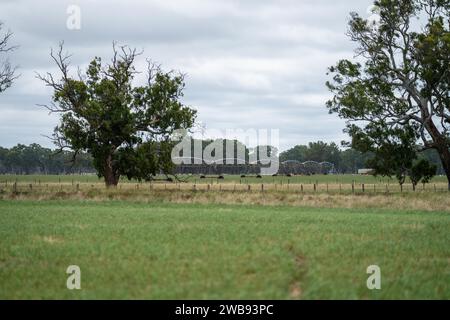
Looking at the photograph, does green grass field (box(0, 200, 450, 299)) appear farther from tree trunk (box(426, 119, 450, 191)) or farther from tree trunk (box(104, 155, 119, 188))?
tree trunk (box(104, 155, 119, 188))

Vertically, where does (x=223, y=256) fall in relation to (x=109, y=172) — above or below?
below

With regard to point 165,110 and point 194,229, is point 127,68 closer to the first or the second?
point 165,110

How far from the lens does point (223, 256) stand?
1577cm

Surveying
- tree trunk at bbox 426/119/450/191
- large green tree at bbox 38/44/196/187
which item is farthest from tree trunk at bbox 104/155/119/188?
tree trunk at bbox 426/119/450/191

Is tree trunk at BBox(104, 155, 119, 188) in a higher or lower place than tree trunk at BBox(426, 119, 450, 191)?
lower

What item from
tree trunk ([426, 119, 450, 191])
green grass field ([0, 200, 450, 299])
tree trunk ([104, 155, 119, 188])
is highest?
tree trunk ([426, 119, 450, 191])

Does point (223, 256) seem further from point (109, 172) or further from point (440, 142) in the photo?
point (109, 172)

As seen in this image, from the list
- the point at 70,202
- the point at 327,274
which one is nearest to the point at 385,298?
the point at 327,274

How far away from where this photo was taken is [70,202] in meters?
39.5

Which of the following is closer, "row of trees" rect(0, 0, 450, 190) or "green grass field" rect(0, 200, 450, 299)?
"green grass field" rect(0, 200, 450, 299)

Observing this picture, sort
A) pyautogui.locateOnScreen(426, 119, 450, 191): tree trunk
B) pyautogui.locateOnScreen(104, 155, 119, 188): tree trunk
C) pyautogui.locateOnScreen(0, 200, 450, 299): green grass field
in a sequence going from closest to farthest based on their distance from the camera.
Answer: pyautogui.locateOnScreen(0, 200, 450, 299): green grass field
pyautogui.locateOnScreen(426, 119, 450, 191): tree trunk
pyautogui.locateOnScreen(104, 155, 119, 188): tree trunk

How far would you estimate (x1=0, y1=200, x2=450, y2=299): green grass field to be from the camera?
1198 cm

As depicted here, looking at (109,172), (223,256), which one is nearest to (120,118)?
(109,172)

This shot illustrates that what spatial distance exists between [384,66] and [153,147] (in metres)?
21.4
